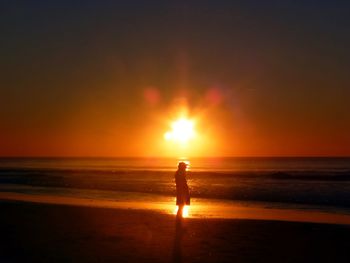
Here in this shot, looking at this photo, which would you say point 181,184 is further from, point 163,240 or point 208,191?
point 208,191

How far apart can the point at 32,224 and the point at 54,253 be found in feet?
18.7

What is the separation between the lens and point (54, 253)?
1177 cm

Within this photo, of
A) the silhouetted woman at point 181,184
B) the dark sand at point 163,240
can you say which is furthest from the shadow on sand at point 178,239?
the silhouetted woman at point 181,184

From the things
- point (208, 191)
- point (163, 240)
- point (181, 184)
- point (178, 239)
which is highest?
point (208, 191)

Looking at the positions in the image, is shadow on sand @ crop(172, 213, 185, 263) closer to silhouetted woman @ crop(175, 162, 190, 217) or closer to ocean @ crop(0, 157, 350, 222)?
silhouetted woman @ crop(175, 162, 190, 217)

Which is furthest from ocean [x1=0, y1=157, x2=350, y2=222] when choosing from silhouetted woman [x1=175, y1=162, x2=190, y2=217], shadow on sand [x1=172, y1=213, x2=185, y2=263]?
shadow on sand [x1=172, y1=213, x2=185, y2=263]

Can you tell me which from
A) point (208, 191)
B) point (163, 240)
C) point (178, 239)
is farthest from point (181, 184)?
point (208, 191)

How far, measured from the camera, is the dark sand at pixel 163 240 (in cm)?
1155

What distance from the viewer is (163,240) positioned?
13.6 meters

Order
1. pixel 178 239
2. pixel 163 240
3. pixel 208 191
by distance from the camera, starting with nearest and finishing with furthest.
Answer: pixel 163 240
pixel 178 239
pixel 208 191

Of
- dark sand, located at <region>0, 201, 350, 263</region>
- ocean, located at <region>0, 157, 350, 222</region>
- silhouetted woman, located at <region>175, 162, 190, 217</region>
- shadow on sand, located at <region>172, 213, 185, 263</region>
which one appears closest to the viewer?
shadow on sand, located at <region>172, 213, 185, 263</region>

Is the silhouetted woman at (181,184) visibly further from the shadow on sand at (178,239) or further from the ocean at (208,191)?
Answer: the shadow on sand at (178,239)

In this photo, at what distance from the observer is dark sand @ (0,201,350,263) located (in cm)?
1155

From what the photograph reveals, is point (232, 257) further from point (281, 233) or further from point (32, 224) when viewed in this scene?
point (32, 224)
